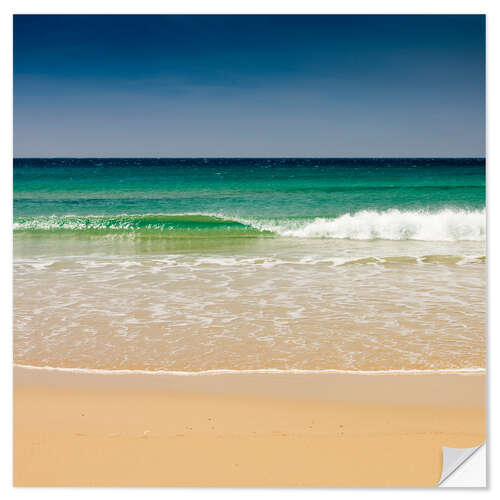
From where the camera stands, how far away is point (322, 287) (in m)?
3.80

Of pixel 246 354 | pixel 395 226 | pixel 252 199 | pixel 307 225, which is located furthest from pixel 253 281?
pixel 252 199

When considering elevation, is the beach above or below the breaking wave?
below

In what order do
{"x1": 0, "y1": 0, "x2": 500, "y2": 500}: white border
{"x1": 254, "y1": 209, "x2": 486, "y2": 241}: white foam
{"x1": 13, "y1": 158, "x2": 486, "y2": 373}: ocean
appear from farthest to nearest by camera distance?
1. {"x1": 254, "y1": 209, "x2": 486, "y2": 241}: white foam
2. {"x1": 13, "y1": 158, "x2": 486, "y2": 373}: ocean
3. {"x1": 0, "y1": 0, "x2": 500, "y2": 500}: white border

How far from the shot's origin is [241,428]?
7.61ft

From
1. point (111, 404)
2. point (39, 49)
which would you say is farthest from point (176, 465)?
point (39, 49)

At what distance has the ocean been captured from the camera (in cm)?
288

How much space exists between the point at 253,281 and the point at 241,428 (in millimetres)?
1744

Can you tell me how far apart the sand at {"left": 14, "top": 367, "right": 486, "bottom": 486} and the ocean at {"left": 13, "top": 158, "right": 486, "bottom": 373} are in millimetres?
151

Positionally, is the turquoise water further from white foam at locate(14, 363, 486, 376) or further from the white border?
white foam at locate(14, 363, 486, 376)

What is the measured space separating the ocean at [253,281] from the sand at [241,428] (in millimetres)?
151

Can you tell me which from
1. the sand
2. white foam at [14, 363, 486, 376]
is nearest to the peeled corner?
the sand

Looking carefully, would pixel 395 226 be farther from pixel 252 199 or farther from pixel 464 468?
pixel 464 468
